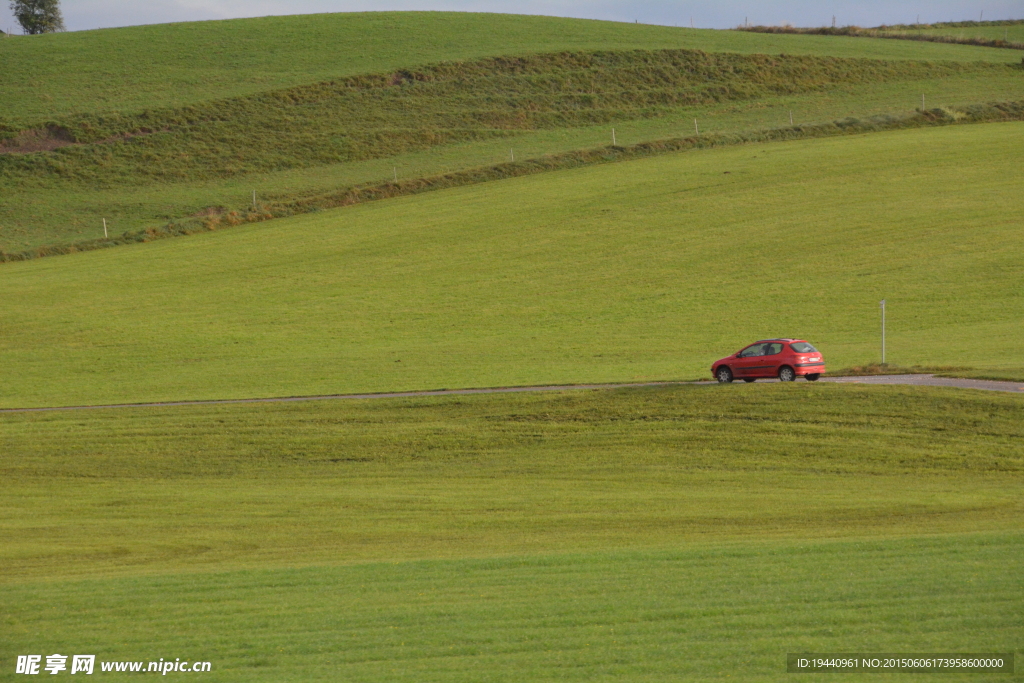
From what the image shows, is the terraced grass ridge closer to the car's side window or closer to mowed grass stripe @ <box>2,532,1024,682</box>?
the car's side window

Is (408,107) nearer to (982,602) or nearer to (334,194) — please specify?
(334,194)

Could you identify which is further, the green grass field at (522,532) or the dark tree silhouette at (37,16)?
the dark tree silhouette at (37,16)

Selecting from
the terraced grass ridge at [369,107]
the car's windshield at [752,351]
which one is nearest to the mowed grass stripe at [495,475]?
the car's windshield at [752,351]

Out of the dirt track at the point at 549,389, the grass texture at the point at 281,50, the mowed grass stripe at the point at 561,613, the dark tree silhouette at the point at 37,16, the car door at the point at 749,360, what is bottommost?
the dirt track at the point at 549,389

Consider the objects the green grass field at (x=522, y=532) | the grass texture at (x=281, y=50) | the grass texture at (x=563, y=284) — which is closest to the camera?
the green grass field at (x=522, y=532)

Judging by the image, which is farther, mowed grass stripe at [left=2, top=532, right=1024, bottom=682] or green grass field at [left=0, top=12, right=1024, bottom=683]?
green grass field at [left=0, top=12, right=1024, bottom=683]

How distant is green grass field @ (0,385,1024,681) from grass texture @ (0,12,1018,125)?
2188 inches

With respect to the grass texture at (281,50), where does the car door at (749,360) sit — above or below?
below

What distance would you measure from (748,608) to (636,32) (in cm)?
8946

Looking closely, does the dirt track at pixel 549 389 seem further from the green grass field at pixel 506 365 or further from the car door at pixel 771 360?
the car door at pixel 771 360

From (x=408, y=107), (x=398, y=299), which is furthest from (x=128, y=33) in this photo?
(x=398, y=299)

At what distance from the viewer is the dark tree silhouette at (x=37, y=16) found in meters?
148

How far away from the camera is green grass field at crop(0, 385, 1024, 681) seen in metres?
11.8

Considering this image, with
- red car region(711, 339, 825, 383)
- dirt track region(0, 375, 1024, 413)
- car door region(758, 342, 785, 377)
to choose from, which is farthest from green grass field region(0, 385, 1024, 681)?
car door region(758, 342, 785, 377)
